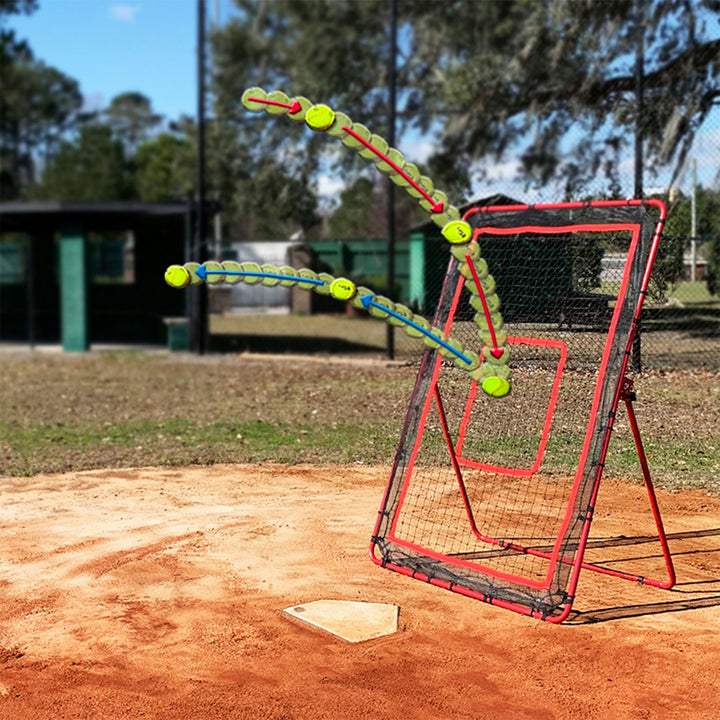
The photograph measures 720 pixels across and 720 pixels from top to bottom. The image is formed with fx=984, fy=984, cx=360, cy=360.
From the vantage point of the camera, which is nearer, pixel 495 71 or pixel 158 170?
pixel 495 71

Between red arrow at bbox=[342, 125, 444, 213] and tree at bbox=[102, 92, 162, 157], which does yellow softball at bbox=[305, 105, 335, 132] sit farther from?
tree at bbox=[102, 92, 162, 157]

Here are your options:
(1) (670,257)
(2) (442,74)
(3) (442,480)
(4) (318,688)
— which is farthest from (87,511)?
(2) (442,74)

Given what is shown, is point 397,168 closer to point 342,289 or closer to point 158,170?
point 342,289

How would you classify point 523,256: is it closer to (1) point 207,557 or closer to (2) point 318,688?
(1) point 207,557

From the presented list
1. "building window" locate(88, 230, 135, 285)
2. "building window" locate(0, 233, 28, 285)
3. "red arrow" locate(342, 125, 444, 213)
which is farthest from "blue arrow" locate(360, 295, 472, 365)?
"building window" locate(0, 233, 28, 285)

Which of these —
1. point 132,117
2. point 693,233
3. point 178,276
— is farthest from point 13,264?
point 132,117

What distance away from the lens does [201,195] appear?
17797 millimetres

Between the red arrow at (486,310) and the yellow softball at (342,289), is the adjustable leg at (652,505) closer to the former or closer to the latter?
the red arrow at (486,310)

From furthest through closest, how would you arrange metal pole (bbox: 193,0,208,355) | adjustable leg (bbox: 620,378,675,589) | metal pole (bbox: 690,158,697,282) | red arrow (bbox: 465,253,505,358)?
metal pole (bbox: 193,0,208,355) < metal pole (bbox: 690,158,697,282) < adjustable leg (bbox: 620,378,675,589) < red arrow (bbox: 465,253,505,358)

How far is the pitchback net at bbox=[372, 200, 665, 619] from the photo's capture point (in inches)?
205

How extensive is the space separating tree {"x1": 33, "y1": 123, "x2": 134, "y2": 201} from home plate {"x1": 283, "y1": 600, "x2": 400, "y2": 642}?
162 feet

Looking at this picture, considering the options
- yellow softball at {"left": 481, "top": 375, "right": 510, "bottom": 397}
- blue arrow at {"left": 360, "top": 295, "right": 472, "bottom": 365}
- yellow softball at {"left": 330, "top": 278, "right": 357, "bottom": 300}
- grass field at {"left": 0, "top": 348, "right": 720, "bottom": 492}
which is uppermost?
yellow softball at {"left": 330, "top": 278, "right": 357, "bottom": 300}

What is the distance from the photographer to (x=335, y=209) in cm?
3219

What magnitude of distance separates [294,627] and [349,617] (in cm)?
30
